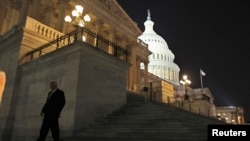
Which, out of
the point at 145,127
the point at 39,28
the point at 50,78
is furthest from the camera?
the point at 39,28

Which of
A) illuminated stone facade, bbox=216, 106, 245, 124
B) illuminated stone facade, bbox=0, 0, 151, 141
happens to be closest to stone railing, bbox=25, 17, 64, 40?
illuminated stone facade, bbox=0, 0, 151, 141

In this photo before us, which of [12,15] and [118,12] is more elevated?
[118,12]

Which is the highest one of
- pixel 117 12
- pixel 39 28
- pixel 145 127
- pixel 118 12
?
pixel 118 12

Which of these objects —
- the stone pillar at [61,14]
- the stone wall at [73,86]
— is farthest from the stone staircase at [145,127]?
the stone pillar at [61,14]

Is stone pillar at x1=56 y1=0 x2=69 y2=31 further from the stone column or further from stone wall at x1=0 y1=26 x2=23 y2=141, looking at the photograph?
stone wall at x1=0 y1=26 x2=23 y2=141

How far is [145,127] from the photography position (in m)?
8.92

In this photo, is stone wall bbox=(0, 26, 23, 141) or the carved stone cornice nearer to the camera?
stone wall bbox=(0, 26, 23, 141)

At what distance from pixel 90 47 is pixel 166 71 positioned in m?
77.9

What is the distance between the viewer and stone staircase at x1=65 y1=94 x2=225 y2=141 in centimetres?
775

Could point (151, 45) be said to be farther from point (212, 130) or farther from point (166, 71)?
point (212, 130)

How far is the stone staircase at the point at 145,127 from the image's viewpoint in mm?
7754

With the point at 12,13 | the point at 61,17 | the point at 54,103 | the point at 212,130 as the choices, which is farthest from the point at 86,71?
the point at 12,13

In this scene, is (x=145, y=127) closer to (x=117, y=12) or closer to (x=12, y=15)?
(x=12, y=15)

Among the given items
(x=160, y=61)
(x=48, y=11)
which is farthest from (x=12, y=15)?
(x=160, y=61)
